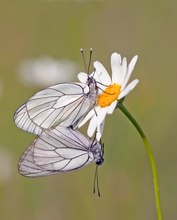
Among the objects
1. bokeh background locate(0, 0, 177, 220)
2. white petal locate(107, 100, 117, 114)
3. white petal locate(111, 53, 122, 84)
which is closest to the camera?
white petal locate(107, 100, 117, 114)

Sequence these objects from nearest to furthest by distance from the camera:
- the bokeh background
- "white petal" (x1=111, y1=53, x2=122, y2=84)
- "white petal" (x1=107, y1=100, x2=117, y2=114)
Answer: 1. "white petal" (x1=107, y1=100, x2=117, y2=114)
2. "white petal" (x1=111, y1=53, x2=122, y2=84)
3. the bokeh background

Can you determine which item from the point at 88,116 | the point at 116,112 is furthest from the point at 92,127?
the point at 116,112

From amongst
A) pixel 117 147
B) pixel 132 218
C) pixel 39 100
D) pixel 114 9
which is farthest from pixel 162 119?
pixel 39 100

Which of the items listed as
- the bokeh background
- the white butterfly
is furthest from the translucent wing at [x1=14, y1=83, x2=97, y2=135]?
the bokeh background

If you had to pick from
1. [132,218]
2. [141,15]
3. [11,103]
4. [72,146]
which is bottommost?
[132,218]

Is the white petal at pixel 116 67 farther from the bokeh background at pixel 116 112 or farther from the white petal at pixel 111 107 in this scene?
Result: the bokeh background at pixel 116 112

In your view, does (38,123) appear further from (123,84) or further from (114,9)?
(114,9)

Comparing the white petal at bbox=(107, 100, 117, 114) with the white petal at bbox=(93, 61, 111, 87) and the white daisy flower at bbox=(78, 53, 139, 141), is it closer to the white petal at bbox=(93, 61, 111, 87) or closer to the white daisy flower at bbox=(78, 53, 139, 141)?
the white daisy flower at bbox=(78, 53, 139, 141)

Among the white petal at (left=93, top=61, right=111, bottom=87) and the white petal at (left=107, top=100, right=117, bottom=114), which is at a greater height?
the white petal at (left=93, top=61, right=111, bottom=87)
